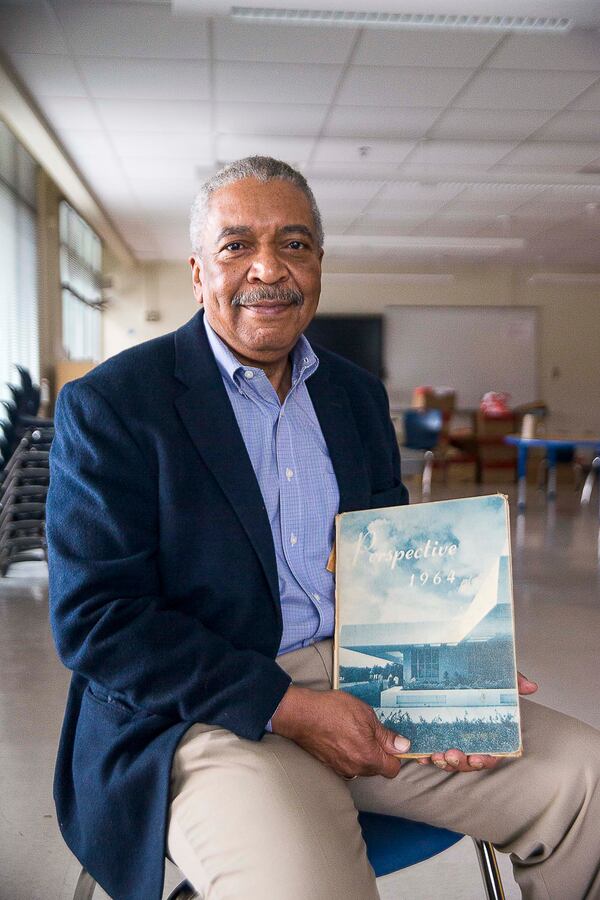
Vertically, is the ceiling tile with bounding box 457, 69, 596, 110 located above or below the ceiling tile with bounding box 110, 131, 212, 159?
below

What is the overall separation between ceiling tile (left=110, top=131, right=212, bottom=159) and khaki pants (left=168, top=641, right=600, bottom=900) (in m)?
6.20

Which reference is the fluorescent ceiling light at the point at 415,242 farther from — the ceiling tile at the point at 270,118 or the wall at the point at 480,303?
the wall at the point at 480,303

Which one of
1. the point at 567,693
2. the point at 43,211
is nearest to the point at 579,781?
the point at 567,693

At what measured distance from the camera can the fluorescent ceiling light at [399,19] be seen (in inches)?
170

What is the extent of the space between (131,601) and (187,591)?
9 cm

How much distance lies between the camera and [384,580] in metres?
1.18

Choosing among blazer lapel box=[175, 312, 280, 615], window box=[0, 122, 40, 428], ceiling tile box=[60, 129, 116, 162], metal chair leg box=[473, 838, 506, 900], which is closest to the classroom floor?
metal chair leg box=[473, 838, 506, 900]

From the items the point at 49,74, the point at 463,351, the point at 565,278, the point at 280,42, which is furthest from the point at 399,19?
the point at 463,351

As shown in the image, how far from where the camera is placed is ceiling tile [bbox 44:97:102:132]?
5918mm

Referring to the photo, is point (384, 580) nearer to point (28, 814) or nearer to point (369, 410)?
point (369, 410)

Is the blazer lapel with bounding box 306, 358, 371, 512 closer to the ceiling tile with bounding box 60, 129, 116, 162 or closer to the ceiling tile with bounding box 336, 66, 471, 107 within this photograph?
the ceiling tile with bounding box 336, 66, 471, 107

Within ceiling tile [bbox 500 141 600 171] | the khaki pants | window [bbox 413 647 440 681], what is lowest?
the khaki pants

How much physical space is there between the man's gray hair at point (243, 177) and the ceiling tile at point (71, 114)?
16.8ft

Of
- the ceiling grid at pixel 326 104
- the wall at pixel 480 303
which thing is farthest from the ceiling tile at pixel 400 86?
the wall at pixel 480 303
